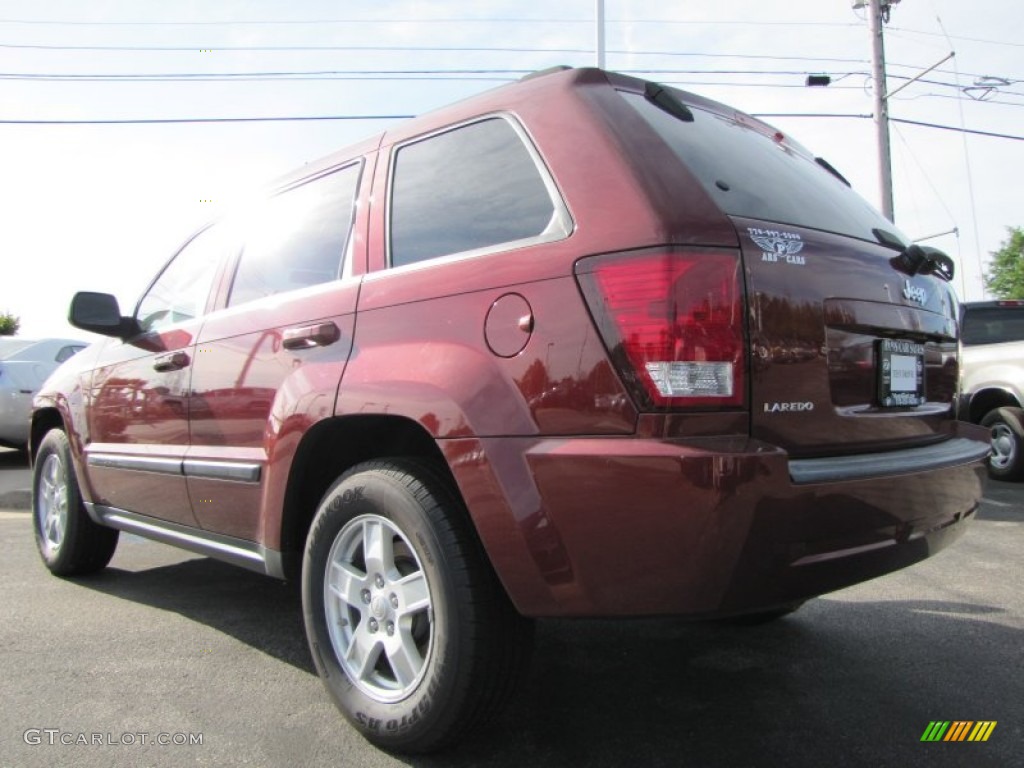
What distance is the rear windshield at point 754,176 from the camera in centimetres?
212

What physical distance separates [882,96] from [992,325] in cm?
1116

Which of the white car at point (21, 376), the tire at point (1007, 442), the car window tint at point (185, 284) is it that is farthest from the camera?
the white car at point (21, 376)

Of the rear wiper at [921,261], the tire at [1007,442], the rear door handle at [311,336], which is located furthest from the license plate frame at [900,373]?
the tire at [1007,442]

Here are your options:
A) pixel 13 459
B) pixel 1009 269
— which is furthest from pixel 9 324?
pixel 1009 269

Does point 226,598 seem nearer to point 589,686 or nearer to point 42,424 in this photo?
point 42,424

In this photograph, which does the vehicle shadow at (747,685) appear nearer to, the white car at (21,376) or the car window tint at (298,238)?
the car window tint at (298,238)

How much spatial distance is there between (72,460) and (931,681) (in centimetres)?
413

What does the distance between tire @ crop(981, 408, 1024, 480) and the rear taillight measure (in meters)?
6.79

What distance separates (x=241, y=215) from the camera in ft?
11.3

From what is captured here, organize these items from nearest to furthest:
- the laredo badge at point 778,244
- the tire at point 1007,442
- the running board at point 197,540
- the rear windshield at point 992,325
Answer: the laredo badge at point 778,244
the running board at point 197,540
the tire at point 1007,442
the rear windshield at point 992,325

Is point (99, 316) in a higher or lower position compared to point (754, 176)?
lower

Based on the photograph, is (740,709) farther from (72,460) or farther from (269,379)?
(72,460)

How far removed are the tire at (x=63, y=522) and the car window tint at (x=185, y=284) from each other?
3.39ft

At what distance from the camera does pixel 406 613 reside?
2281mm
